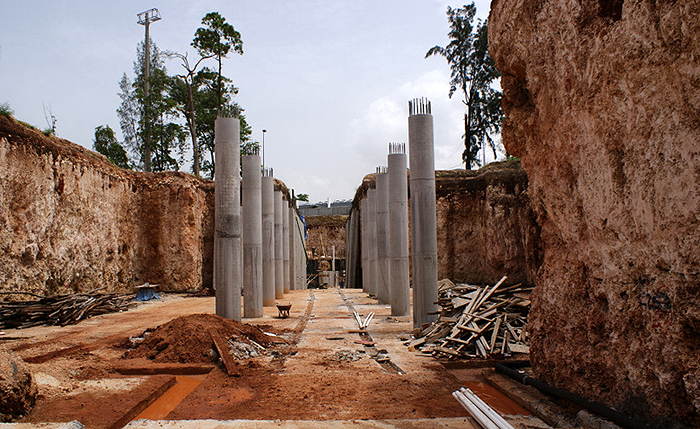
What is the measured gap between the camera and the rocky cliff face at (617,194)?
Answer: 3.56 metres

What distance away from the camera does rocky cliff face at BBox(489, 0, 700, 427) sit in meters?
3.56

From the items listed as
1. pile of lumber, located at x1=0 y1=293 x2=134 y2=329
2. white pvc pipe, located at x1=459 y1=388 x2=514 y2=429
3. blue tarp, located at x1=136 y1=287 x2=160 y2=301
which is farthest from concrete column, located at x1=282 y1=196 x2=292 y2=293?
white pvc pipe, located at x1=459 y1=388 x2=514 y2=429

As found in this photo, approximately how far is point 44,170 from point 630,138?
708 inches

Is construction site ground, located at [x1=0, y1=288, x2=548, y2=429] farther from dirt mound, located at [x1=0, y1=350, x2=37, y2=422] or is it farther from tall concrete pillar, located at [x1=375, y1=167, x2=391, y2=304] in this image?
tall concrete pillar, located at [x1=375, y1=167, x2=391, y2=304]

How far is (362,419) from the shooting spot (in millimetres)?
5105

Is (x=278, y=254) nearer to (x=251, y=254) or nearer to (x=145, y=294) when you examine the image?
(x=145, y=294)

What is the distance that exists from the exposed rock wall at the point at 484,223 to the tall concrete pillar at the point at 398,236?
23.1 feet

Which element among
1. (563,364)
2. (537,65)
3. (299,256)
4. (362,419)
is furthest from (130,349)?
(299,256)

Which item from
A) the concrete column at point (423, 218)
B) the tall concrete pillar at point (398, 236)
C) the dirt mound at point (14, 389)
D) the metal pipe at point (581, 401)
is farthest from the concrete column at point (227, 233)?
the metal pipe at point (581, 401)

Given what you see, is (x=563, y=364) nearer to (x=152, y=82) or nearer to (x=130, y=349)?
(x=130, y=349)

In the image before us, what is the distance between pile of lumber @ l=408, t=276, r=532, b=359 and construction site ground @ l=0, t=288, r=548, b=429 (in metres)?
0.45

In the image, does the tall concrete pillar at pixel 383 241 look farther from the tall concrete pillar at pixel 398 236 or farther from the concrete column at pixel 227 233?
the concrete column at pixel 227 233

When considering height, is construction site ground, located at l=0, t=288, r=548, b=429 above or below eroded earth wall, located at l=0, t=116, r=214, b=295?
below

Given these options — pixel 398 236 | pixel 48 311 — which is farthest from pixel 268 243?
pixel 48 311
